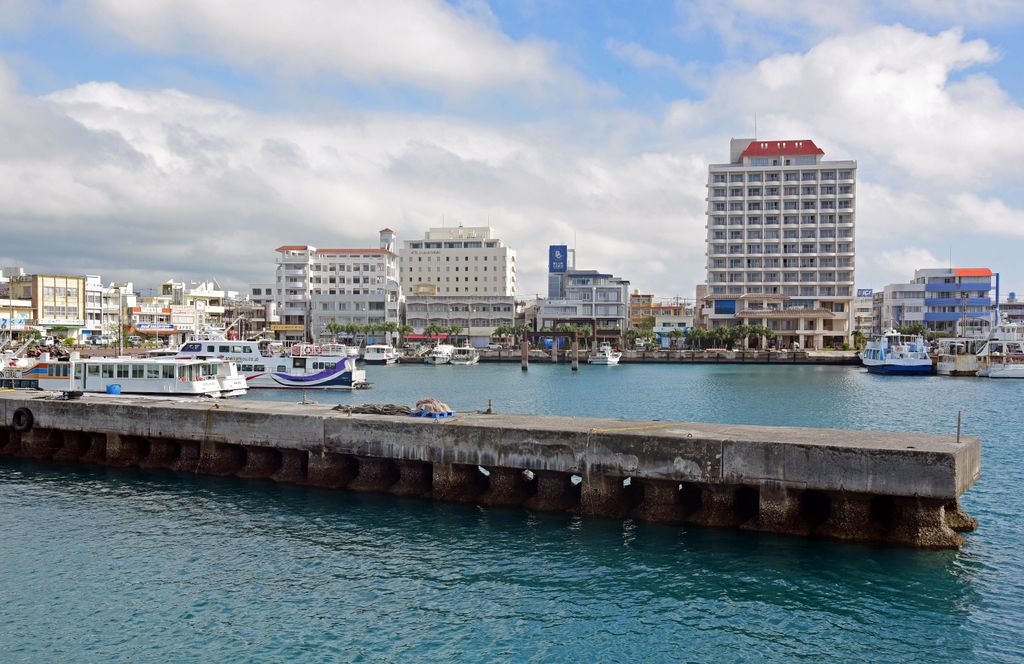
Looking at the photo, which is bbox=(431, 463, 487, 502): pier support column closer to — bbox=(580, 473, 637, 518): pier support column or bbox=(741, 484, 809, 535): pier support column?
bbox=(580, 473, 637, 518): pier support column

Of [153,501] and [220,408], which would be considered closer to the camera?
[153,501]

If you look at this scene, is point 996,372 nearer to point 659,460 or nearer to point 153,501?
point 659,460

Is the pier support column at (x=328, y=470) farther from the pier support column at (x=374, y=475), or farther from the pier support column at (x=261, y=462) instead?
the pier support column at (x=261, y=462)

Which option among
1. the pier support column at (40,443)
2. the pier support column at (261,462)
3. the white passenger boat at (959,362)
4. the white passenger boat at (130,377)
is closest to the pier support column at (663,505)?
the pier support column at (261,462)

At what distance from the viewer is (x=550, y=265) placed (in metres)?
190

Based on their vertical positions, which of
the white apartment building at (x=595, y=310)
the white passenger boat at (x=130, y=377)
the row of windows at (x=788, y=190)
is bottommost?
the white passenger boat at (x=130, y=377)

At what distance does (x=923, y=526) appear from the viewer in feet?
69.7

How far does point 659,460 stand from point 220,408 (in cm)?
1900

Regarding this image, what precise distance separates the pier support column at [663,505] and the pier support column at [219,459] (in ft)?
57.2

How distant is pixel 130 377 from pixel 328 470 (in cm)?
3217

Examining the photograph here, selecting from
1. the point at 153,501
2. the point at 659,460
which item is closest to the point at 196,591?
the point at 153,501

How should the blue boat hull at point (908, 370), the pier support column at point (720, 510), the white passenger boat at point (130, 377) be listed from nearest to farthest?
the pier support column at point (720, 510) < the white passenger boat at point (130, 377) < the blue boat hull at point (908, 370)

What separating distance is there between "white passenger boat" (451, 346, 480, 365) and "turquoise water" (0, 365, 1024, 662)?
10511 cm

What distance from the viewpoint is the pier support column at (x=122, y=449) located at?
3450 cm
